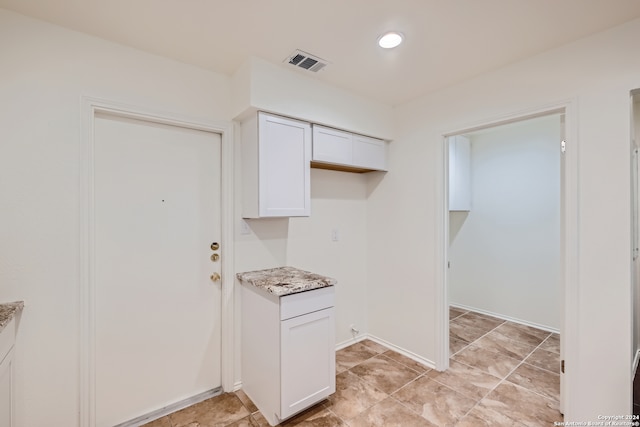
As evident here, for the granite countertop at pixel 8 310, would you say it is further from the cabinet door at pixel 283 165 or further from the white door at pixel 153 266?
the cabinet door at pixel 283 165

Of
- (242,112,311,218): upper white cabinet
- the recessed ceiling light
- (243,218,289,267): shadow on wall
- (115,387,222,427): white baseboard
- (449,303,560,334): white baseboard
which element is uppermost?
the recessed ceiling light

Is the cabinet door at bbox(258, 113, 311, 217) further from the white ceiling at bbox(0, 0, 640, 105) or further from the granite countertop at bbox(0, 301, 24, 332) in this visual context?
the granite countertop at bbox(0, 301, 24, 332)

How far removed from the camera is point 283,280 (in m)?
2.01

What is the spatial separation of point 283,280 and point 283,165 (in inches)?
32.5

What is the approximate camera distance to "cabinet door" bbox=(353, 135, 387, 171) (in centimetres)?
262

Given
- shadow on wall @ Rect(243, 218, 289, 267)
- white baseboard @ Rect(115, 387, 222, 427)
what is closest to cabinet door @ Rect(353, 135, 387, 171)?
shadow on wall @ Rect(243, 218, 289, 267)

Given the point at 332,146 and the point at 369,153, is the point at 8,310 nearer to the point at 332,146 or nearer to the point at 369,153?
the point at 332,146

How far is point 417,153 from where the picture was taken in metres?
2.65

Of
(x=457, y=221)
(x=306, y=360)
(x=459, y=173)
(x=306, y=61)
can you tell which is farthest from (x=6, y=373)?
(x=457, y=221)

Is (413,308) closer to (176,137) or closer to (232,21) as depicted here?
(176,137)

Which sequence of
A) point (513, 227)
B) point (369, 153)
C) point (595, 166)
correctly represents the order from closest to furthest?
point (595, 166) < point (369, 153) < point (513, 227)

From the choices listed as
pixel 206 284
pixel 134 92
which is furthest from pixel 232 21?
pixel 206 284

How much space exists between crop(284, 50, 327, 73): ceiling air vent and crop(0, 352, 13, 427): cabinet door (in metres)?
2.24

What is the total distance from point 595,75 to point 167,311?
10.2 feet
